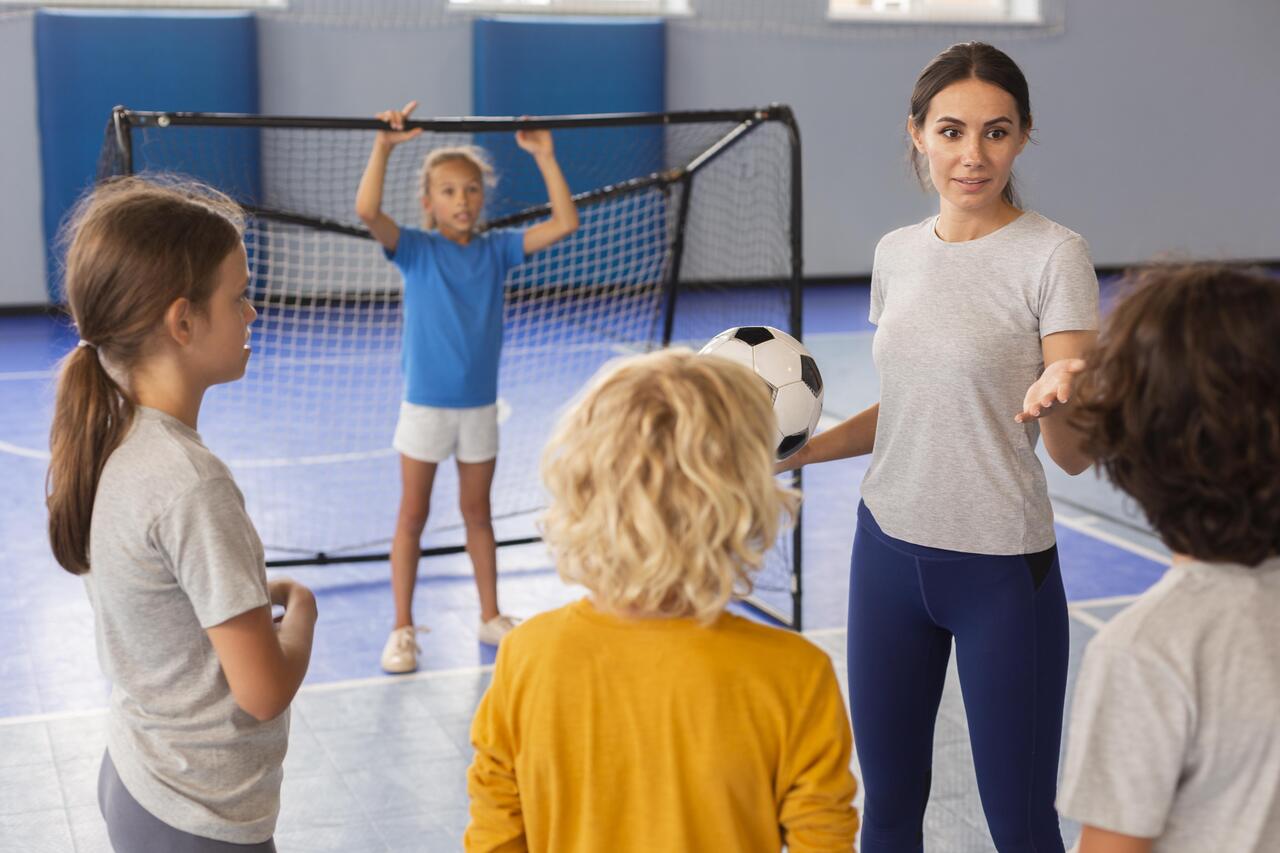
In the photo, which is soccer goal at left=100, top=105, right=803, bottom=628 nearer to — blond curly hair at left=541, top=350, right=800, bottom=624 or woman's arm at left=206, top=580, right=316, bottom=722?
woman's arm at left=206, top=580, right=316, bottom=722

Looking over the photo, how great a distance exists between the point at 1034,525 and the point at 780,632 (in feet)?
2.90

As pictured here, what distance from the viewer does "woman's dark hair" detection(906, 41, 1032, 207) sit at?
2.14 metres

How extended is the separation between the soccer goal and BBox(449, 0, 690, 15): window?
110 cm

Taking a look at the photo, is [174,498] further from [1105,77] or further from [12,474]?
[1105,77]

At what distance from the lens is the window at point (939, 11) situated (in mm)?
11109

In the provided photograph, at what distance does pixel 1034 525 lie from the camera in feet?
6.94

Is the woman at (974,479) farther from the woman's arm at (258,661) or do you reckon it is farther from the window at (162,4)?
the window at (162,4)

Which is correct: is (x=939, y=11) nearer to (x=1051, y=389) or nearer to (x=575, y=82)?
(x=575, y=82)

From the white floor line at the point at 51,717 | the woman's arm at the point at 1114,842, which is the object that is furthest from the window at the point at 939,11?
the woman's arm at the point at 1114,842

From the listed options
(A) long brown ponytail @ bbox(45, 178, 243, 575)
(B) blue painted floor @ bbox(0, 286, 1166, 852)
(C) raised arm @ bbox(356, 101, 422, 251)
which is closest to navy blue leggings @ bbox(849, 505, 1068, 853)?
(B) blue painted floor @ bbox(0, 286, 1166, 852)

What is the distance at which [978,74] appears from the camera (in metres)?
2.14

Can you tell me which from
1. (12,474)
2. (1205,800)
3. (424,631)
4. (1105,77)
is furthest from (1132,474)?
(1105,77)

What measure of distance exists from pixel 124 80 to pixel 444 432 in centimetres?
644

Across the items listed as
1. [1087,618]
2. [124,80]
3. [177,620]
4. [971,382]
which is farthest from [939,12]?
[177,620]
